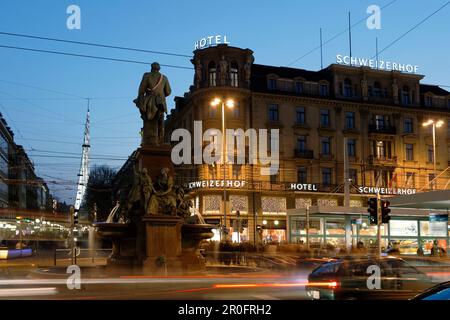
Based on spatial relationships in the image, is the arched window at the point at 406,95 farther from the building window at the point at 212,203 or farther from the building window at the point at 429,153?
the building window at the point at 212,203

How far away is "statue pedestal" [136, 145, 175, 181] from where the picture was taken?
2233 cm

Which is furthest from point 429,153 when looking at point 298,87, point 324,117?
point 298,87

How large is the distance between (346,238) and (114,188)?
2104 inches

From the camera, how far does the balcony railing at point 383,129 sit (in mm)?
71688

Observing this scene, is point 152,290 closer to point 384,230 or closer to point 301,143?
point 384,230

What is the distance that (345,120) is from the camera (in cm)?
7125

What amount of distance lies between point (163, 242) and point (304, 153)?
1898 inches

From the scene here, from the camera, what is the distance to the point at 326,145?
70.2 metres

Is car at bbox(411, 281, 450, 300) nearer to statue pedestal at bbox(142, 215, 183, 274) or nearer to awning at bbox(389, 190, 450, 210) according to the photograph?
statue pedestal at bbox(142, 215, 183, 274)

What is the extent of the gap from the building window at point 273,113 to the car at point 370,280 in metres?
53.8

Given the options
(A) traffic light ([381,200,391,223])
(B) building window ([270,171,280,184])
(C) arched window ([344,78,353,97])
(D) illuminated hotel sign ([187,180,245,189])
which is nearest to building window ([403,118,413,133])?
(C) arched window ([344,78,353,97])

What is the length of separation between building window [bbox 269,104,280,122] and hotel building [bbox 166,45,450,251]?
115 mm

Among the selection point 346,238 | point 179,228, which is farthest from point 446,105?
point 179,228
